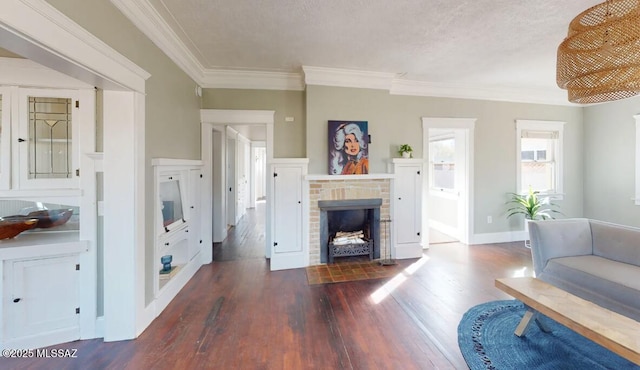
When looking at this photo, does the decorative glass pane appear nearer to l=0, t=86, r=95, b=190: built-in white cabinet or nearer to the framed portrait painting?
l=0, t=86, r=95, b=190: built-in white cabinet

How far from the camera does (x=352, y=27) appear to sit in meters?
2.60

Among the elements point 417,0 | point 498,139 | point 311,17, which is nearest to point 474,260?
point 498,139

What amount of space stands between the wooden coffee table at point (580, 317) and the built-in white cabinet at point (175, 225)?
10.0 ft

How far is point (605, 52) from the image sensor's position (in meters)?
1.54

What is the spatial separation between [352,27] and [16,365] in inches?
151

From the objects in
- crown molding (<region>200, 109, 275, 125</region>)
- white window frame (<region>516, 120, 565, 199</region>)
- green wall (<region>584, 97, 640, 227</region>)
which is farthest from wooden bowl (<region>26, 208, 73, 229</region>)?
green wall (<region>584, 97, 640, 227</region>)

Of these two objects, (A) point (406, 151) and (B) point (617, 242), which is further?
(A) point (406, 151)

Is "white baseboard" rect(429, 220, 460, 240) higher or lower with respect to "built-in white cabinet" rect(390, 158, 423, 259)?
lower

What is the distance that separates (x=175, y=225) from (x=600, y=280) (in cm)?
415

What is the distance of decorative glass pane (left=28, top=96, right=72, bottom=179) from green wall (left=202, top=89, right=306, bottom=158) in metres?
1.79

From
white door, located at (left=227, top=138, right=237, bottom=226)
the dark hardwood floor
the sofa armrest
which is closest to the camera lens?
the dark hardwood floor

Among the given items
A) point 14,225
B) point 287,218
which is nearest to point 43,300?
point 14,225

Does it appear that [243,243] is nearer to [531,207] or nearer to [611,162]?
[531,207]

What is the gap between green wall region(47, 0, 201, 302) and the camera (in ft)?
5.55
